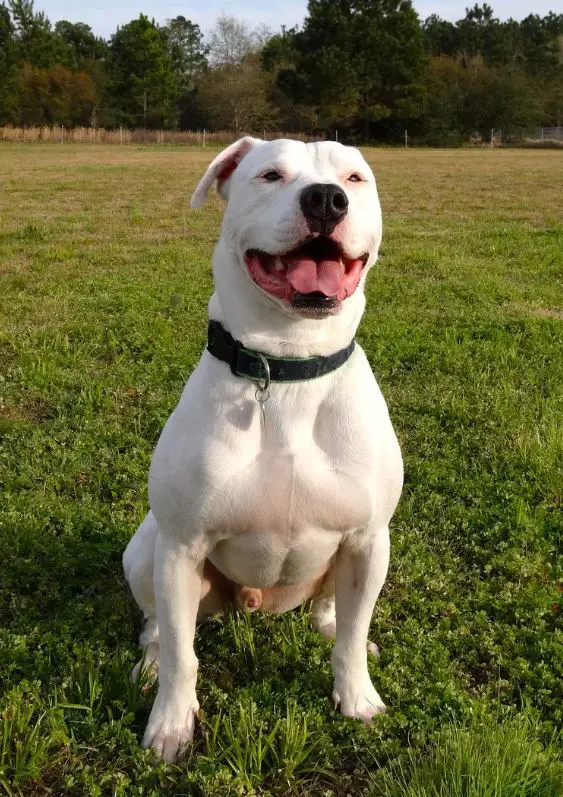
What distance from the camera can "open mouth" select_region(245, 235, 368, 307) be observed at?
6.49ft

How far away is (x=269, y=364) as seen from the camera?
2.09 meters

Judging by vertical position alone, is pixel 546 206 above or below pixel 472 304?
above

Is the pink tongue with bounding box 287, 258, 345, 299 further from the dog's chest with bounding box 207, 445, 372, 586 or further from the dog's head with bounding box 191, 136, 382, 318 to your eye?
the dog's chest with bounding box 207, 445, 372, 586

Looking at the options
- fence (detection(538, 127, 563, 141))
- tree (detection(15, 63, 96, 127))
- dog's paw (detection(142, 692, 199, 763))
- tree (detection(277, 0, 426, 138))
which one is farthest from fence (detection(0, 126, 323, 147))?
dog's paw (detection(142, 692, 199, 763))

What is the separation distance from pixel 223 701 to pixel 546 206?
13130mm

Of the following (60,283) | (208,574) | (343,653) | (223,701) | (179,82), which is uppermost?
(179,82)

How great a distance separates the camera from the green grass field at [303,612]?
7.04ft

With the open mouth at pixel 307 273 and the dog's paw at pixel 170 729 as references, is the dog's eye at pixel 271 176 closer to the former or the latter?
the open mouth at pixel 307 273

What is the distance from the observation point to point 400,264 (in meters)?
8.45

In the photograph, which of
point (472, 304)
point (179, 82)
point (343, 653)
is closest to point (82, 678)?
point (343, 653)

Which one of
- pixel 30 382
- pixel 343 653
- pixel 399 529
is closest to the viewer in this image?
pixel 343 653

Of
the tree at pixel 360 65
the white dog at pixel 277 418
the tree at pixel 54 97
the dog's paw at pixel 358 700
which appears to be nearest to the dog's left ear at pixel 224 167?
the white dog at pixel 277 418

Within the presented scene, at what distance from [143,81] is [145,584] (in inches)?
2221

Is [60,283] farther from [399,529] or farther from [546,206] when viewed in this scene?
[546,206]
